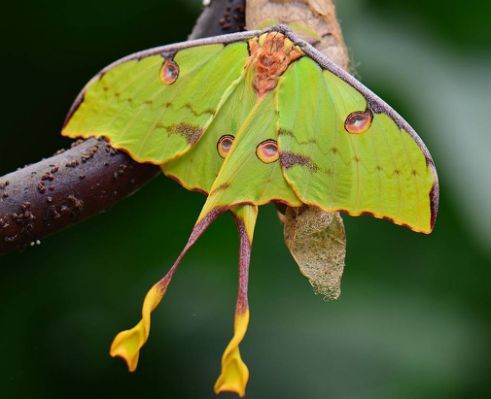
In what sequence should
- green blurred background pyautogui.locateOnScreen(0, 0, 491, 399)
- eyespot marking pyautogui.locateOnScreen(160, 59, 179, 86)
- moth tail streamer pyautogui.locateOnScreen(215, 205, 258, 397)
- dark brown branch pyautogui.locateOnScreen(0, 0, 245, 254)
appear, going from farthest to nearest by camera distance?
green blurred background pyautogui.locateOnScreen(0, 0, 491, 399) < eyespot marking pyautogui.locateOnScreen(160, 59, 179, 86) < dark brown branch pyautogui.locateOnScreen(0, 0, 245, 254) < moth tail streamer pyautogui.locateOnScreen(215, 205, 258, 397)

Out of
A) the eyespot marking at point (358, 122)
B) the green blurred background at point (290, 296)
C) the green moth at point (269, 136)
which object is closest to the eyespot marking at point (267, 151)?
the green moth at point (269, 136)

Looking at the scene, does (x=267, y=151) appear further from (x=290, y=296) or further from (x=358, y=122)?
(x=290, y=296)

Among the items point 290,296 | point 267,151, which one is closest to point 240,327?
Result: point 267,151

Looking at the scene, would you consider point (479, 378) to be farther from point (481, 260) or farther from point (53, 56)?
point (53, 56)

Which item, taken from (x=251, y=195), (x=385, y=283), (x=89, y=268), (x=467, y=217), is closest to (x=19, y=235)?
(x=251, y=195)

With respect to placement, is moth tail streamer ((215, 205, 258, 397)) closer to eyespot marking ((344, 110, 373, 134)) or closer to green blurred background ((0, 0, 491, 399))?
eyespot marking ((344, 110, 373, 134))

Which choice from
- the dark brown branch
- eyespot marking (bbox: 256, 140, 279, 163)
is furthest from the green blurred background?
eyespot marking (bbox: 256, 140, 279, 163)
